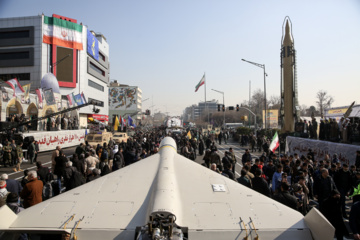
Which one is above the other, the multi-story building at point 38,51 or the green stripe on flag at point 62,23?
the green stripe on flag at point 62,23

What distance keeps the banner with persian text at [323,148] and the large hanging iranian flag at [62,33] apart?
41711 millimetres

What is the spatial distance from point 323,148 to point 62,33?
46146 millimetres

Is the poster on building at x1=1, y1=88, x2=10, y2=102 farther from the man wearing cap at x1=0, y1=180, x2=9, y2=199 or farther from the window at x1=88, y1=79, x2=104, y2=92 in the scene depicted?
the window at x1=88, y1=79, x2=104, y2=92

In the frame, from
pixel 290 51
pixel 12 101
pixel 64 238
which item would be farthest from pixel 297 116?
pixel 12 101

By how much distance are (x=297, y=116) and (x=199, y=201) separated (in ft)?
71.7

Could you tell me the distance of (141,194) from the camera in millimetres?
4957

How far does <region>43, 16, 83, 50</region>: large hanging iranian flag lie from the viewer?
45.7 metres

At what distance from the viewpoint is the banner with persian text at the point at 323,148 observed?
12.9 meters

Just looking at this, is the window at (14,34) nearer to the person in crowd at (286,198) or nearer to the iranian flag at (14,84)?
the iranian flag at (14,84)

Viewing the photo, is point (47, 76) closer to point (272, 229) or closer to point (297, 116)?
point (297, 116)

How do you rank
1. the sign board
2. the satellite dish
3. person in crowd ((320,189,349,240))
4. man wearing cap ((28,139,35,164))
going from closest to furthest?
person in crowd ((320,189,349,240)) < man wearing cap ((28,139,35,164)) < the sign board < the satellite dish

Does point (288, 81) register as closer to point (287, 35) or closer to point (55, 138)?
point (287, 35)

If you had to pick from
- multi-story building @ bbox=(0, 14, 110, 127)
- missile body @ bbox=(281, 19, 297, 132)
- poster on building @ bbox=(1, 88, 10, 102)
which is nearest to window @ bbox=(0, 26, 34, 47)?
multi-story building @ bbox=(0, 14, 110, 127)

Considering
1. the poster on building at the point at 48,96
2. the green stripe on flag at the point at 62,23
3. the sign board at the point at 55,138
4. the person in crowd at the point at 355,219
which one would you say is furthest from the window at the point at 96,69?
the person in crowd at the point at 355,219
